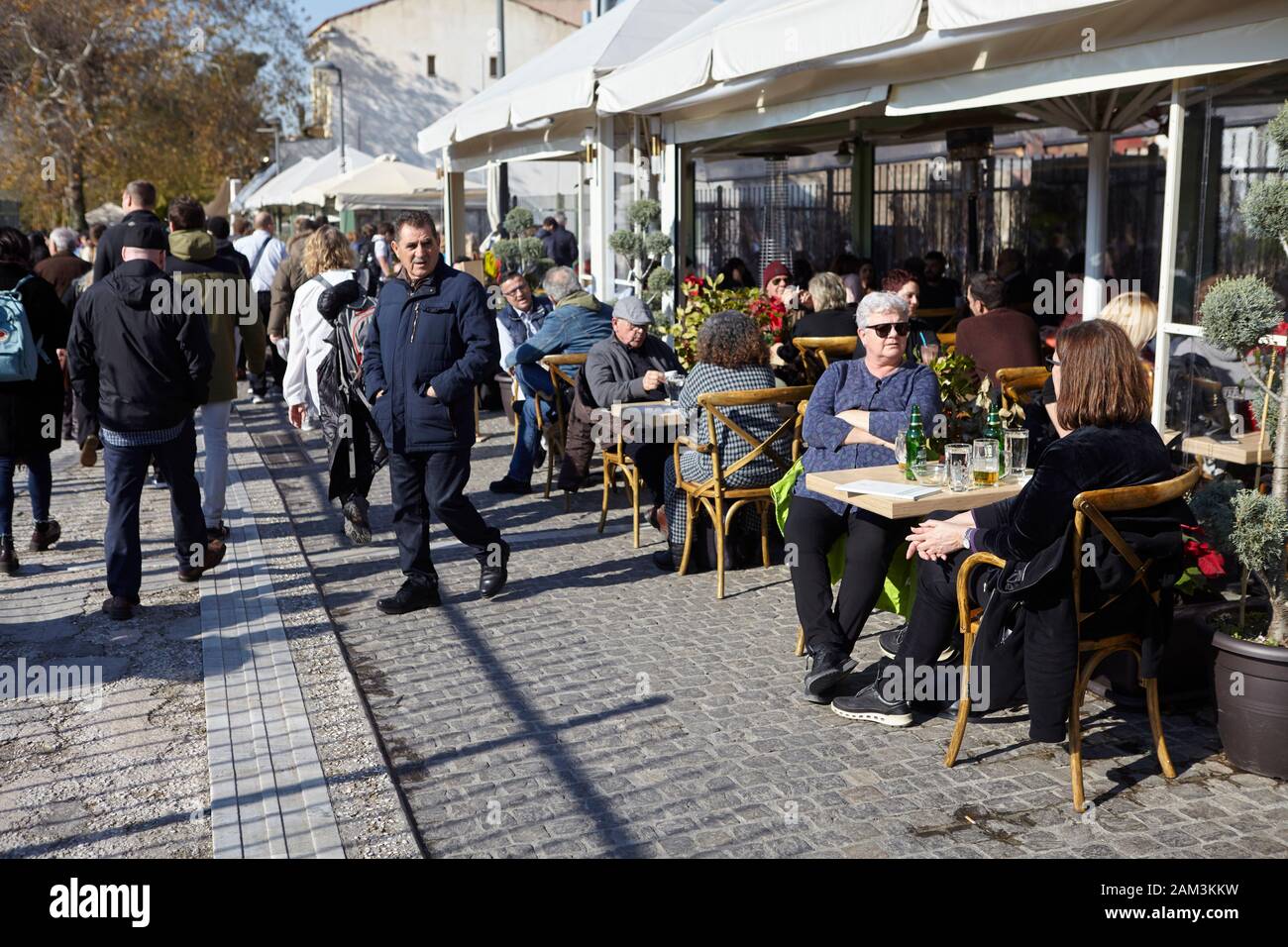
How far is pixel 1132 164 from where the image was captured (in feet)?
46.9

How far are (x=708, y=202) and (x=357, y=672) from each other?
1521 centimetres

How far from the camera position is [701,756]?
4.45 metres

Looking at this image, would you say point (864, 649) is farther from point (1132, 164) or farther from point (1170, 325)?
point (1132, 164)

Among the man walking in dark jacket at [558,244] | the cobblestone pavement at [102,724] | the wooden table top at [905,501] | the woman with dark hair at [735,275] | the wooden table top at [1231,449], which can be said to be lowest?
the cobblestone pavement at [102,724]

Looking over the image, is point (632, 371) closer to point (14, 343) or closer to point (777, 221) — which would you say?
point (14, 343)

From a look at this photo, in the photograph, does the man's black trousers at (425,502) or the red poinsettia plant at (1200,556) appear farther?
the man's black trousers at (425,502)

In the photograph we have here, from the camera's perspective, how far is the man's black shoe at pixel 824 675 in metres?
4.90

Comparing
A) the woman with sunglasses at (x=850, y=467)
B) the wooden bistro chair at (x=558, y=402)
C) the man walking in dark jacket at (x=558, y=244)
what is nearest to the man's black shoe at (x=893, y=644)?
the woman with sunglasses at (x=850, y=467)

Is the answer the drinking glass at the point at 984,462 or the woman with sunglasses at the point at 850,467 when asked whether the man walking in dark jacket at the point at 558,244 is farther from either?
the drinking glass at the point at 984,462

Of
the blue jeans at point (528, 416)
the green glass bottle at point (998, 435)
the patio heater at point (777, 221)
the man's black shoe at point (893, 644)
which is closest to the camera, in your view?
the green glass bottle at point (998, 435)

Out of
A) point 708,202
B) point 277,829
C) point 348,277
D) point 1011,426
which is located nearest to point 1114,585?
point 1011,426

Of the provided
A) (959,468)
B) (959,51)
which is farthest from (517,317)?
(959,468)

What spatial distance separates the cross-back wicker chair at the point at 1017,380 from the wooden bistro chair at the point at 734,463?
121 cm

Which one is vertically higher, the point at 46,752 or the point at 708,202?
the point at 708,202
